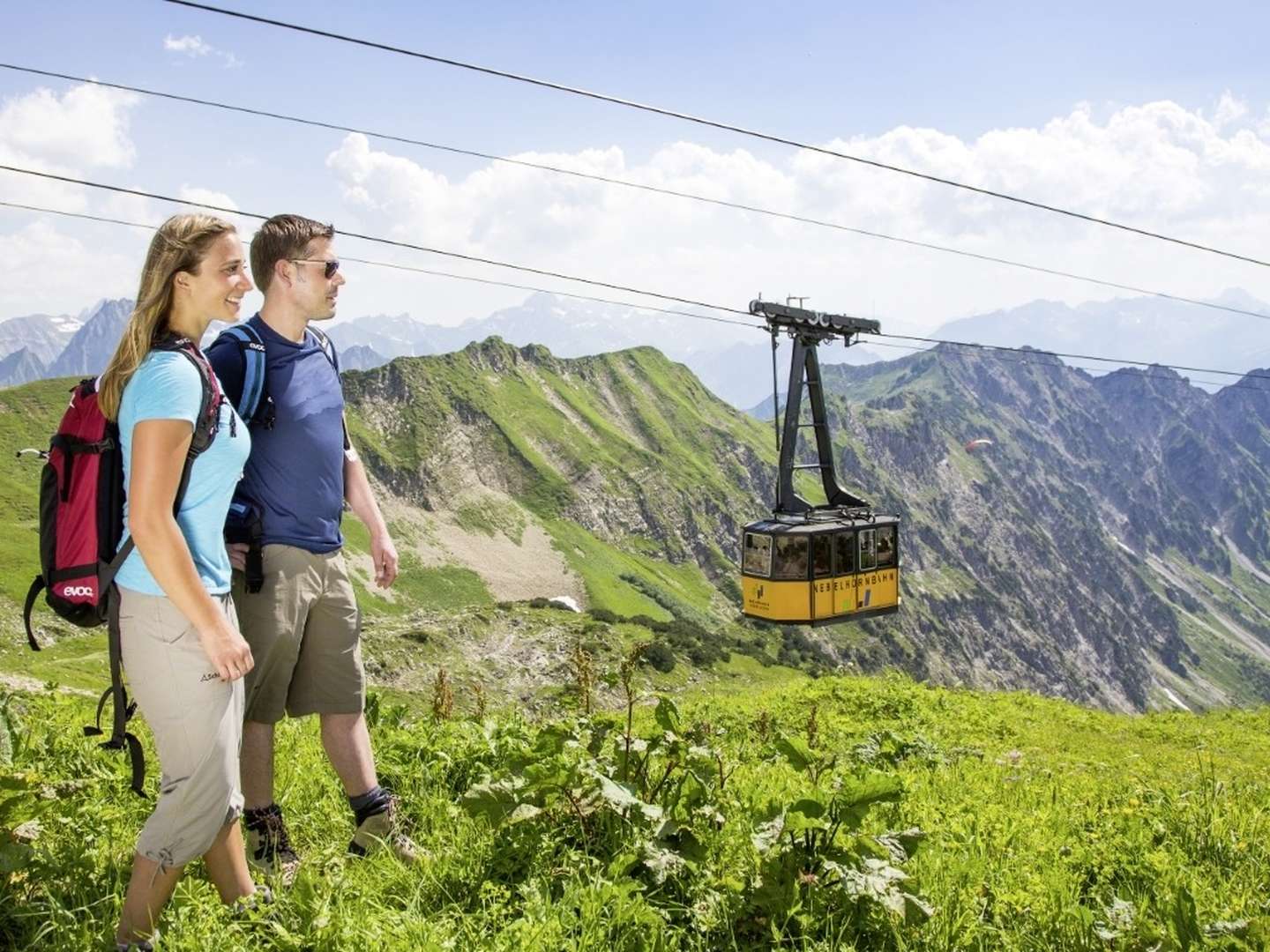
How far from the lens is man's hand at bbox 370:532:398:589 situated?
4883mm

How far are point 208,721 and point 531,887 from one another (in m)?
1.48

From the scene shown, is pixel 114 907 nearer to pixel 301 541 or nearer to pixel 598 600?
pixel 301 541

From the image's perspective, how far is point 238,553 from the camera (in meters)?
4.05

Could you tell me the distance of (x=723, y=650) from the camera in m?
81.4

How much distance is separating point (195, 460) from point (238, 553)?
75 centimetres

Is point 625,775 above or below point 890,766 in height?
above

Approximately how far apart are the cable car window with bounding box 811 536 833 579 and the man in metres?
13.6

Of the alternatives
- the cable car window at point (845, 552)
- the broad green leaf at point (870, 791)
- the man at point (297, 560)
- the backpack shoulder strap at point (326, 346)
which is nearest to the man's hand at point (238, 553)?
the man at point (297, 560)

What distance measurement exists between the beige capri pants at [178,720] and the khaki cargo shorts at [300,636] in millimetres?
638

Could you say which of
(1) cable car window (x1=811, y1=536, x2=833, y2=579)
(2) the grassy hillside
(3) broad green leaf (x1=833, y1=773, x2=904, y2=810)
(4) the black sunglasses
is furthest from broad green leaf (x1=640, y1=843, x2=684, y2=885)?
(1) cable car window (x1=811, y1=536, x2=833, y2=579)

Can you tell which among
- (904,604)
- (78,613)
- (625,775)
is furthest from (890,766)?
(904,604)

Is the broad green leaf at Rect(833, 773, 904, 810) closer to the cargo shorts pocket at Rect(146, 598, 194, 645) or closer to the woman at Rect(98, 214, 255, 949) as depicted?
the woman at Rect(98, 214, 255, 949)

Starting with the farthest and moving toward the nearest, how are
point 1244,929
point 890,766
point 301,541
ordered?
point 890,766, point 301,541, point 1244,929

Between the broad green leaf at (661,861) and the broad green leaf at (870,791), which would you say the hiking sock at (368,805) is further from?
the broad green leaf at (870,791)
